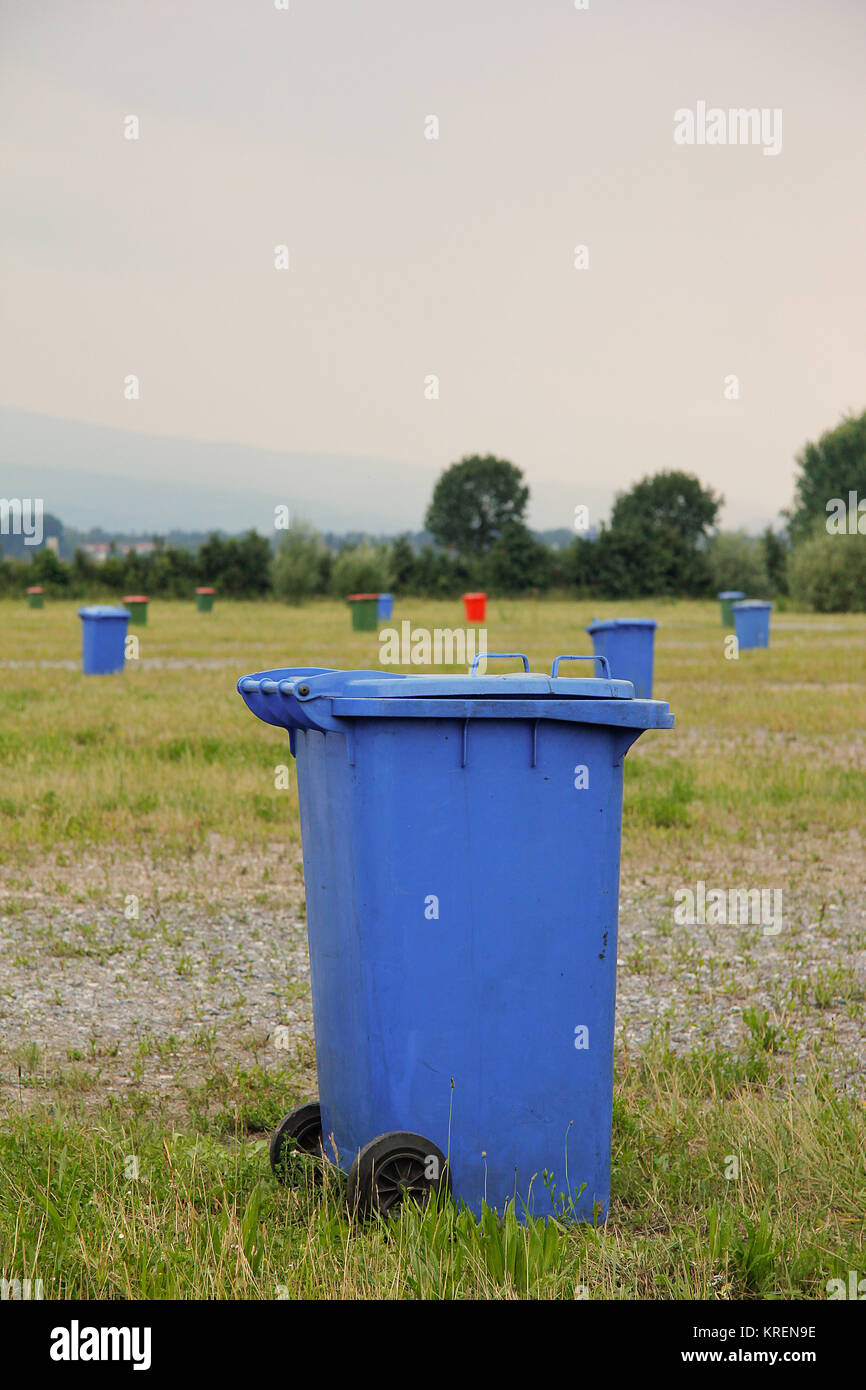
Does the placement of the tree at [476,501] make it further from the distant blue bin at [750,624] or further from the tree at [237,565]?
the distant blue bin at [750,624]

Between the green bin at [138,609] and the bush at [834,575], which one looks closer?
the green bin at [138,609]

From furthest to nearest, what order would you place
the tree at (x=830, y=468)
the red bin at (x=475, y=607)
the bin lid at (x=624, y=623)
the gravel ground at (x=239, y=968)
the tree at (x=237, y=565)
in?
the tree at (x=830, y=468), the tree at (x=237, y=565), the red bin at (x=475, y=607), the bin lid at (x=624, y=623), the gravel ground at (x=239, y=968)

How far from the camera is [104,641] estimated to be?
17.4 meters

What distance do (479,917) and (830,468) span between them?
71.2 metres

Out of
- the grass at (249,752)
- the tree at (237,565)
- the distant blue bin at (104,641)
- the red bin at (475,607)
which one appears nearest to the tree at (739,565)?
the tree at (237,565)

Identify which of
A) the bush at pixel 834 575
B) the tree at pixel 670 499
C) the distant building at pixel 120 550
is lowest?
the bush at pixel 834 575

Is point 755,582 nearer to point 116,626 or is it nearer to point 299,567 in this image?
point 299,567

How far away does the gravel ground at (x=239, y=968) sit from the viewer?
158 inches

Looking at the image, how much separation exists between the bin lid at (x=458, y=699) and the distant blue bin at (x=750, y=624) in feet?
71.5

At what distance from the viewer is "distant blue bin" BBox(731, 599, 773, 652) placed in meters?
23.9

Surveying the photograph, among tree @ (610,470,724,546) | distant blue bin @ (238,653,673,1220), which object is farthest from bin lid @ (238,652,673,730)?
tree @ (610,470,724,546)
